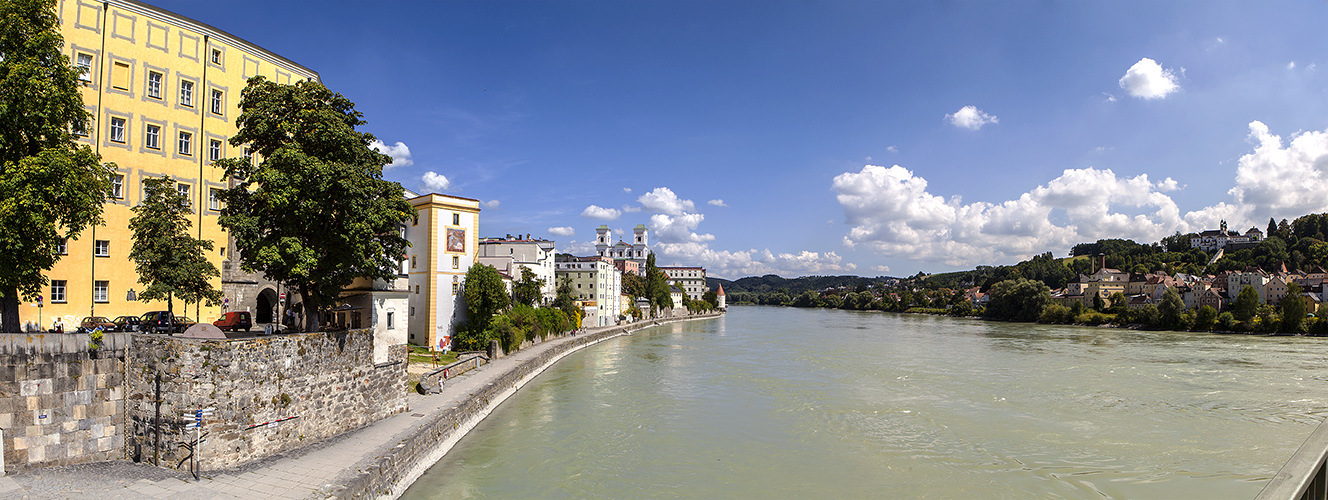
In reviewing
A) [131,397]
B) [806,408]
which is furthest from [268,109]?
[806,408]

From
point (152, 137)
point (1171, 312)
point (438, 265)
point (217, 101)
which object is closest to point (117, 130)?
point (152, 137)

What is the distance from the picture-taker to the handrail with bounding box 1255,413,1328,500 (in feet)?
5.67

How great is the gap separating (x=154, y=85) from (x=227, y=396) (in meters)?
16.6

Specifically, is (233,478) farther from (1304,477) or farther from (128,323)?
(1304,477)

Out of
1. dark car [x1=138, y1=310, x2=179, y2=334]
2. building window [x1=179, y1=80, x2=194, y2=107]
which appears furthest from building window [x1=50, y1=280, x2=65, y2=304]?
building window [x1=179, y1=80, x2=194, y2=107]

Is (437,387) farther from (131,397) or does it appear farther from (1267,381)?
(1267,381)

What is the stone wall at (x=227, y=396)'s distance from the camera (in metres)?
9.80

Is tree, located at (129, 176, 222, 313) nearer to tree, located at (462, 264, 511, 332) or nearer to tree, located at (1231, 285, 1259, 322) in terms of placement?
tree, located at (462, 264, 511, 332)

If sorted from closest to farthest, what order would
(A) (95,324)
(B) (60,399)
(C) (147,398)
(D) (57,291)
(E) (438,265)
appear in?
(B) (60,399), (C) (147,398), (A) (95,324), (D) (57,291), (E) (438,265)

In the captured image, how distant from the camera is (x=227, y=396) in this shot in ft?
33.0

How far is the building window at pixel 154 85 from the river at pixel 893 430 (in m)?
15.8

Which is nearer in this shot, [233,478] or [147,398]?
[233,478]

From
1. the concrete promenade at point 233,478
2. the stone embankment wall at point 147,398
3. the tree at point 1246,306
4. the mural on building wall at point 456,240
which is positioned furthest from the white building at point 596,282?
the tree at point 1246,306

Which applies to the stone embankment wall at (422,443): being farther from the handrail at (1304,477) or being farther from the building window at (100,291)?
the building window at (100,291)
